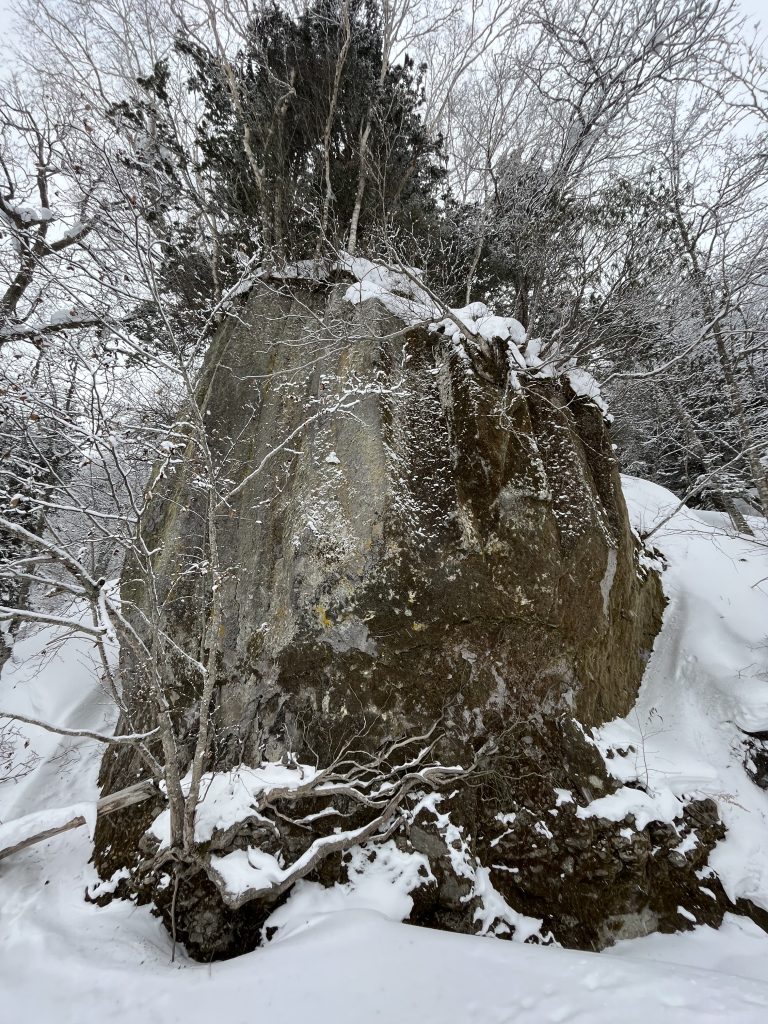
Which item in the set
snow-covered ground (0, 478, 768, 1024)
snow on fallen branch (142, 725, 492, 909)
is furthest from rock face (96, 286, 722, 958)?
snow-covered ground (0, 478, 768, 1024)

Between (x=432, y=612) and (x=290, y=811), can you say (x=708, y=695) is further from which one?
(x=290, y=811)

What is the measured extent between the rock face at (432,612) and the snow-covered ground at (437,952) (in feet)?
1.15

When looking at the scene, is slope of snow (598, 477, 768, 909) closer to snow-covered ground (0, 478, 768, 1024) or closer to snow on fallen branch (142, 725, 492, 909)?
snow-covered ground (0, 478, 768, 1024)

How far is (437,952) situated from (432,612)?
266 centimetres

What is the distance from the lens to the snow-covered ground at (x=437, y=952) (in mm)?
2494

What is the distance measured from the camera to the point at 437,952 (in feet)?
9.52

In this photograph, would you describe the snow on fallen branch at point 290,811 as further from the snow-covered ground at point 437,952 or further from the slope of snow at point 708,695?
the slope of snow at point 708,695

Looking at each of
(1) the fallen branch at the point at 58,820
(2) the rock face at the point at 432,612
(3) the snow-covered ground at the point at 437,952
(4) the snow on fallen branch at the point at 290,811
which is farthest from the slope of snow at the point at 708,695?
(1) the fallen branch at the point at 58,820

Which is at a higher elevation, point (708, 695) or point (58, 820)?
point (708, 695)

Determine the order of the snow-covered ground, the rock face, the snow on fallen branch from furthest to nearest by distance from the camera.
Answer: the rock face, the snow on fallen branch, the snow-covered ground

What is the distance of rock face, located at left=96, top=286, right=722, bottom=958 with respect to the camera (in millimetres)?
4258

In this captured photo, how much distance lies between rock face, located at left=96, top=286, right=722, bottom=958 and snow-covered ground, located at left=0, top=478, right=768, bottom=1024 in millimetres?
350

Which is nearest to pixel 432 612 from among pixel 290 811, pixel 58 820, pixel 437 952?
pixel 290 811

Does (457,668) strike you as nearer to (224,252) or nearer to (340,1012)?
(340,1012)
